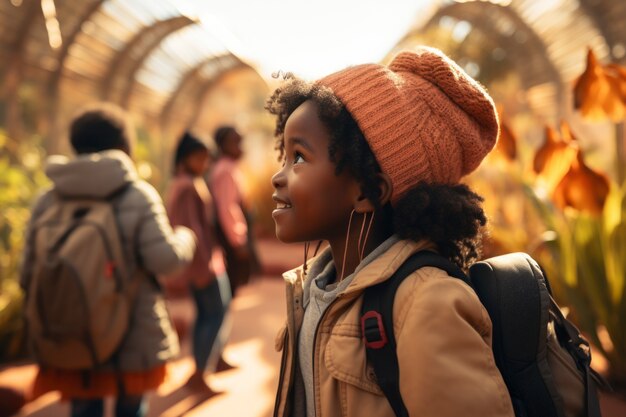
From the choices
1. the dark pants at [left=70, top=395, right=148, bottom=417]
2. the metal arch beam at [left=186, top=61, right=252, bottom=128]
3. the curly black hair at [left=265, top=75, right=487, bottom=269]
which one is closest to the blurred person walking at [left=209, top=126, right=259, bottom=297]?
the dark pants at [left=70, top=395, right=148, bottom=417]

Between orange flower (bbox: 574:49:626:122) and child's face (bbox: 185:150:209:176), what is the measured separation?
239 centimetres

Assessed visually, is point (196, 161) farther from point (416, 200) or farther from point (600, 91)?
point (416, 200)

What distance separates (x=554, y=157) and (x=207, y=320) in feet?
8.17

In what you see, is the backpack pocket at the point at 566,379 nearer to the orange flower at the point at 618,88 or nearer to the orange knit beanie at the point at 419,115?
the orange knit beanie at the point at 419,115

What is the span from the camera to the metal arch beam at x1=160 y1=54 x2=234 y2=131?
10945mm

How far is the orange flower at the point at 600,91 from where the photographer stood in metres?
2.22

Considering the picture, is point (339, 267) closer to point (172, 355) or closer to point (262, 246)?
point (172, 355)

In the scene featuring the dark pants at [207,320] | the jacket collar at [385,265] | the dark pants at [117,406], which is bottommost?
the dark pants at [207,320]

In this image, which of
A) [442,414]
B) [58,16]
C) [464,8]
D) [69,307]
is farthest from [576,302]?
[464,8]

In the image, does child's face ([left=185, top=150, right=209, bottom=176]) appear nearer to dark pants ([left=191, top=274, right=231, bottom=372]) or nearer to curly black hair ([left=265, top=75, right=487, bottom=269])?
dark pants ([left=191, top=274, right=231, bottom=372])

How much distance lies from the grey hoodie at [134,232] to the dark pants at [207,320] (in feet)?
4.14

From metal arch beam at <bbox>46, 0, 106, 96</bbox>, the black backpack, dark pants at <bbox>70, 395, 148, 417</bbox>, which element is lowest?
dark pants at <bbox>70, 395, 148, 417</bbox>

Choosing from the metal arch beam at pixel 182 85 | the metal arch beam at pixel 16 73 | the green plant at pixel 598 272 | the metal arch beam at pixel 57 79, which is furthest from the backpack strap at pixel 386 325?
the metal arch beam at pixel 182 85

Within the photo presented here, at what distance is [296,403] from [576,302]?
212 cm
